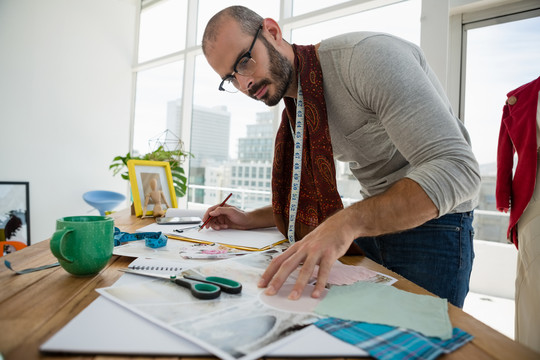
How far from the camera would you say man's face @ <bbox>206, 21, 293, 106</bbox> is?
3.74 feet

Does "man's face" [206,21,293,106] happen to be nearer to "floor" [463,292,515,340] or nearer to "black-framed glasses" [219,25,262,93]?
"black-framed glasses" [219,25,262,93]

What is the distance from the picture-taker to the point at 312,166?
1.06m

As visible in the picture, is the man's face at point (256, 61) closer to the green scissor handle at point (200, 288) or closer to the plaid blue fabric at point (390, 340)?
the green scissor handle at point (200, 288)

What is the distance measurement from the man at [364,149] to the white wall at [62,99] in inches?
154

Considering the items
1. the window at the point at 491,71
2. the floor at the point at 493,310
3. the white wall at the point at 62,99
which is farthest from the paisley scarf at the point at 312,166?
the white wall at the point at 62,99

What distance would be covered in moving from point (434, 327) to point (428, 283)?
29.4 inches

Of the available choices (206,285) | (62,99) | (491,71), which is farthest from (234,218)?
(62,99)

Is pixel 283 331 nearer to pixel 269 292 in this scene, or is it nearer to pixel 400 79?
pixel 269 292

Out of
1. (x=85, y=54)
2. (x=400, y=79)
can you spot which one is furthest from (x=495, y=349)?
(x=85, y=54)

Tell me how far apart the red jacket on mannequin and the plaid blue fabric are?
1115mm

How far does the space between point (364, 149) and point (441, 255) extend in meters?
0.44

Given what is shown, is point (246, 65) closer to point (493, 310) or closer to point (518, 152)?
point (518, 152)

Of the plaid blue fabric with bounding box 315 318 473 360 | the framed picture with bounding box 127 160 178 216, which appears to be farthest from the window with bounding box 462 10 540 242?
the plaid blue fabric with bounding box 315 318 473 360

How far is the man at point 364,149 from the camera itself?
70 cm
